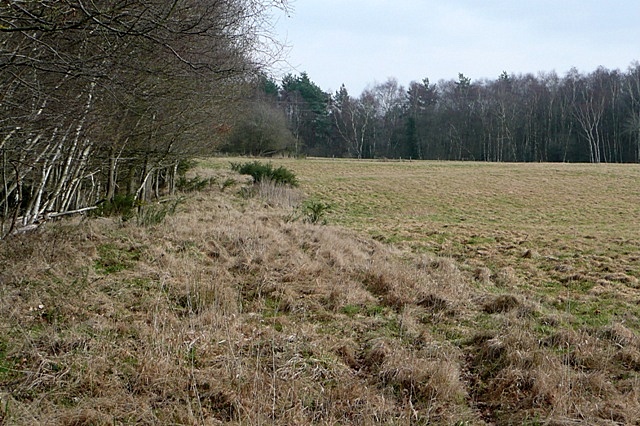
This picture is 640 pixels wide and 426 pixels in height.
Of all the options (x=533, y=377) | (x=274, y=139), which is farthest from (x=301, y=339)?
(x=274, y=139)

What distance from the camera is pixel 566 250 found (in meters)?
11.8

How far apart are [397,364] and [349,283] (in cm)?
243

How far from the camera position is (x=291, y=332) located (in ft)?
15.8

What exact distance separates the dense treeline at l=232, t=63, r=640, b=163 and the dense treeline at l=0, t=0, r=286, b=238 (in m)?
44.6

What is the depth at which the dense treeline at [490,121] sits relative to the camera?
5471 centimetres

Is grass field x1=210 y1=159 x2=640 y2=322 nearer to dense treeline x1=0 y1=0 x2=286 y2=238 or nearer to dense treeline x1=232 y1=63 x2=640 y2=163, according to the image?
dense treeline x1=0 y1=0 x2=286 y2=238

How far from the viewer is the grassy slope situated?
348cm

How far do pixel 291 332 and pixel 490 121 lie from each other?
191 ft

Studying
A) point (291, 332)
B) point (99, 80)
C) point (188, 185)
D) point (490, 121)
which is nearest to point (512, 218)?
point (188, 185)

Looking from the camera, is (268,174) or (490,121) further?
(490,121)

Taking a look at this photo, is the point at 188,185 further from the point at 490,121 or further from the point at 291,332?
the point at 490,121

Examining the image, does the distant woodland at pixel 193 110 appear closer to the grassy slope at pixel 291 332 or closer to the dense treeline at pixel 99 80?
the dense treeline at pixel 99 80

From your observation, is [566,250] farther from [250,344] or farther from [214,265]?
[250,344]

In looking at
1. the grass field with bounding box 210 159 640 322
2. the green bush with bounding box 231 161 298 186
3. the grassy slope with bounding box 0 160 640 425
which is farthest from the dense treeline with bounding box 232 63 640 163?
the grassy slope with bounding box 0 160 640 425
